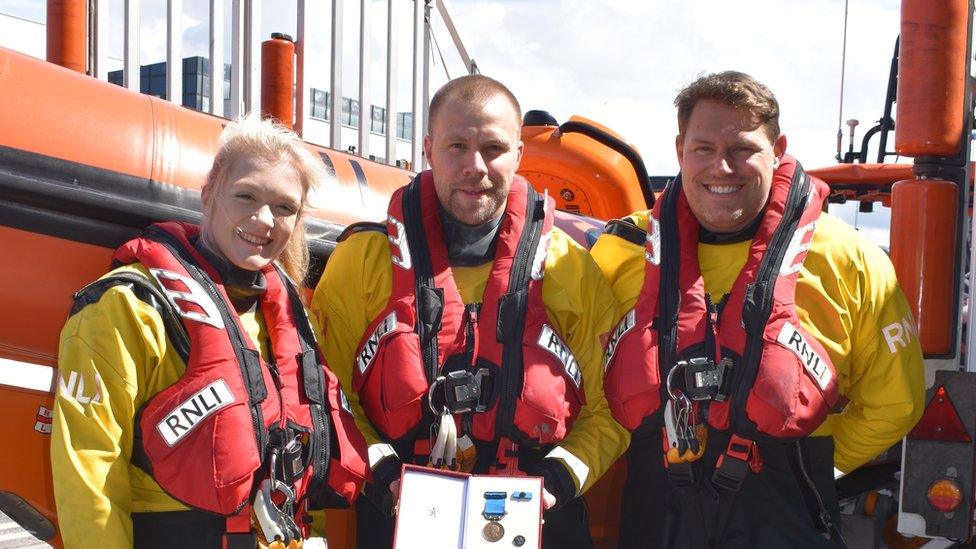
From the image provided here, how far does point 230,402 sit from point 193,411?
8 cm

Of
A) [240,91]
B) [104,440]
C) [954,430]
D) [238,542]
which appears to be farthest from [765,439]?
[240,91]

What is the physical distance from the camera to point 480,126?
2.33 metres

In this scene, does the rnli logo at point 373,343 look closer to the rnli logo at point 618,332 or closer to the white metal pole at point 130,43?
the rnli logo at point 618,332

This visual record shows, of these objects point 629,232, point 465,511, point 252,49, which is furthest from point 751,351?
point 252,49

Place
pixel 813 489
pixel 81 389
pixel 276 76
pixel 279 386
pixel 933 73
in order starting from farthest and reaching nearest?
pixel 276 76 → pixel 933 73 → pixel 813 489 → pixel 279 386 → pixel 81 389

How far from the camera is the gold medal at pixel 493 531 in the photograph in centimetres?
196

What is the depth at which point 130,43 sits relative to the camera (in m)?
4.69

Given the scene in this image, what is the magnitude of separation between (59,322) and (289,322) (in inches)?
26.2

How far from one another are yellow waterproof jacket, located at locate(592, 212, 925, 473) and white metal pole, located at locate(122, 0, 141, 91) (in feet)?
11.2

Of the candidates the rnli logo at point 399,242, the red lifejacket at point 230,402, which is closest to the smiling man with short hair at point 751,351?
the rnli logo at point 399,242

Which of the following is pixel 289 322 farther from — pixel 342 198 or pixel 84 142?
pixel 342 198

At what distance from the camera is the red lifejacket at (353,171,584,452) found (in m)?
2.25

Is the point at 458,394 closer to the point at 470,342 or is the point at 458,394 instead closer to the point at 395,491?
the point at 470,342

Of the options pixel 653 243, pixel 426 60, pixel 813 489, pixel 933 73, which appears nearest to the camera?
pixel 813 489
